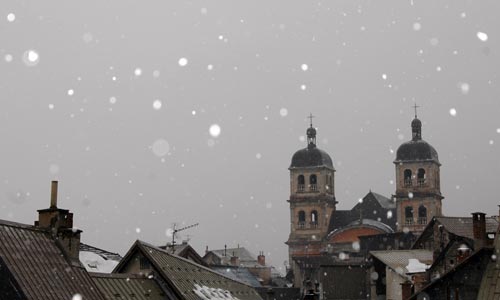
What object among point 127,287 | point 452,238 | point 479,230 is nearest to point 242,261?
point 452,238

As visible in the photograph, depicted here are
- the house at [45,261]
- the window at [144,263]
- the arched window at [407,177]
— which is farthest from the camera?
the arched window at [407,177]

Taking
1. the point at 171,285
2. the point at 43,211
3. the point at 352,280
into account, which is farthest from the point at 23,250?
the point at 352,280

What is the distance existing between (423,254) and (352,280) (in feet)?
46.1

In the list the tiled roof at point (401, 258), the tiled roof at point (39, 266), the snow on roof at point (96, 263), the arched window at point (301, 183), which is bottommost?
the tiled roof at point (39, 266)

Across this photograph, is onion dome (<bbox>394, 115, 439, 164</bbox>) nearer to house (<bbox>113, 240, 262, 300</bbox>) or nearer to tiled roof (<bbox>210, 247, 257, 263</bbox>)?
tiled roof (<bbox>210, 247, 257, 263</bbox>)

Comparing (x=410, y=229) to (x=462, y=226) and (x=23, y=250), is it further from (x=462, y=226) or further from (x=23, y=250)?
(x=23, y=250)

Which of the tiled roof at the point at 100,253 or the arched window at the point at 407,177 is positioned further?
the arched window at the point at 407,177

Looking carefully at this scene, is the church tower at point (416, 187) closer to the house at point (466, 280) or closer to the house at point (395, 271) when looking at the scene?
the house at point (395, 271)

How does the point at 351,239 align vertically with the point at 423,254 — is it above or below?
above

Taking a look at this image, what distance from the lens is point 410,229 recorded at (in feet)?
387

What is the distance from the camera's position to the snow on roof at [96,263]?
4112cm

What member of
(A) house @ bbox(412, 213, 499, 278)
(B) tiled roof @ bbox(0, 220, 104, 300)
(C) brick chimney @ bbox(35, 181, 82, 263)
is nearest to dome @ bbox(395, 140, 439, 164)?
(A) house @ bbox(412, 213, 499, 278)

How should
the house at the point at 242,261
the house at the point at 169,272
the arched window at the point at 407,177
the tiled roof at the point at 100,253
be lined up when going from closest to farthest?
the house at the point at 169,272
the tiled roof at the point at 100,253
the house at the point at 242,261
the arched window at the point at 407,177

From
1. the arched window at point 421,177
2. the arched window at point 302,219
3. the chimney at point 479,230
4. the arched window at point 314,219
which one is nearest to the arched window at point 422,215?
the arched window at point 421,177
